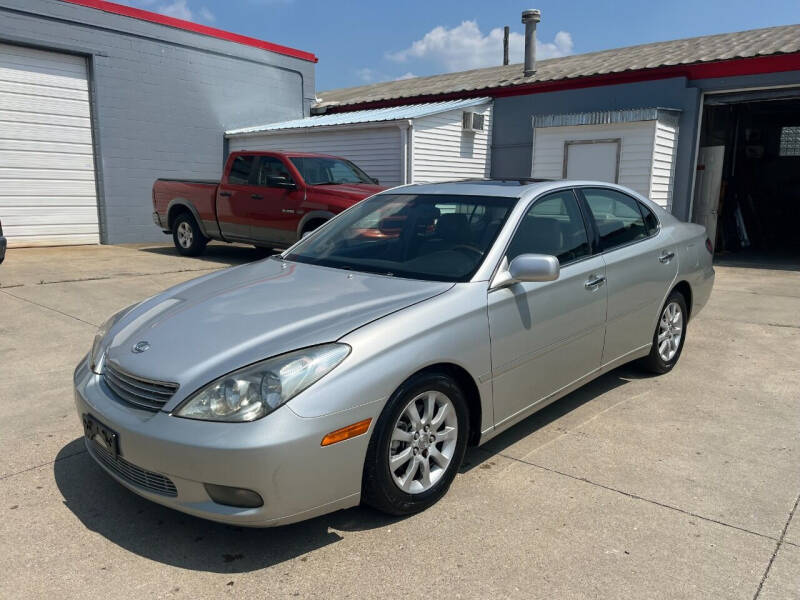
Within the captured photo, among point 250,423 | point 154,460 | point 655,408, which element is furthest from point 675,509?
point 154,460

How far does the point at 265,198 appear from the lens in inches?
401

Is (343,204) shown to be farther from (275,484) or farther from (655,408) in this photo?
(275,484)

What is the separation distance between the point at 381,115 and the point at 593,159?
471cm

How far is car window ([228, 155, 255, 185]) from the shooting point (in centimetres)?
1058

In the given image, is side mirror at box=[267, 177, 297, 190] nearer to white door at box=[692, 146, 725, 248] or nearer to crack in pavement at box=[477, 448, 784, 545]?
crack in pavement at box=[477, 448, 784, 545]

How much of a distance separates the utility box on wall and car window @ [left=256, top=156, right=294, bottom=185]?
15.3 feet

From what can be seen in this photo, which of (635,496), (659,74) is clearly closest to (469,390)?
(635,496)

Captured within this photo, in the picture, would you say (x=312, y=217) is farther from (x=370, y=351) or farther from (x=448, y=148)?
(x=370, y=351)

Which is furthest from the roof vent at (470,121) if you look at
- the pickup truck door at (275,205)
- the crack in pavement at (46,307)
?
the crack in pavement at (46,307)

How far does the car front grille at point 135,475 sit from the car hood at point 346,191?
22.0 feet

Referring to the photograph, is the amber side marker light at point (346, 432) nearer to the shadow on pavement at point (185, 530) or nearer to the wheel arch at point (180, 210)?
the shadow on pavement at point (185, 530)

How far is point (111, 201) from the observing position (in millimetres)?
13789

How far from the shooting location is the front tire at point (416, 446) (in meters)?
2.80

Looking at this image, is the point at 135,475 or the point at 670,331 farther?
the point at 670,331
